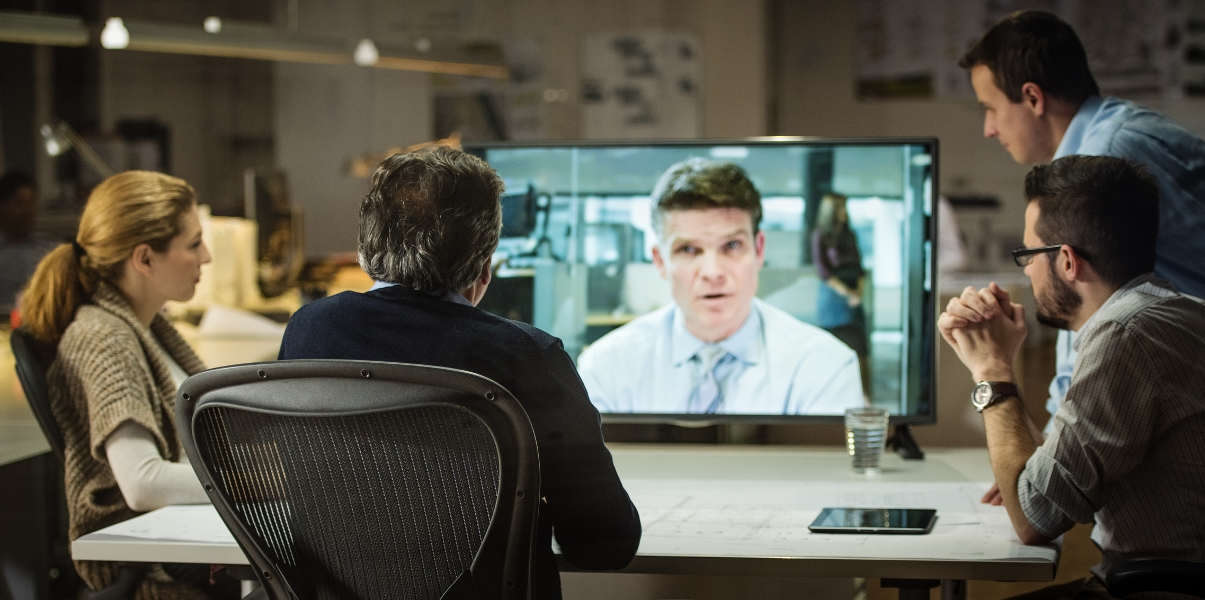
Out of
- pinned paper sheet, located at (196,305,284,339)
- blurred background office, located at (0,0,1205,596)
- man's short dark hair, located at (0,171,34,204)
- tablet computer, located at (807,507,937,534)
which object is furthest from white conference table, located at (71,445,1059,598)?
blurred background office, located at (0,0,1205,596)

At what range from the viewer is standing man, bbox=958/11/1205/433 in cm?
214

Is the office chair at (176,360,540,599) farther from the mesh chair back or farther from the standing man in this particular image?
the standing man

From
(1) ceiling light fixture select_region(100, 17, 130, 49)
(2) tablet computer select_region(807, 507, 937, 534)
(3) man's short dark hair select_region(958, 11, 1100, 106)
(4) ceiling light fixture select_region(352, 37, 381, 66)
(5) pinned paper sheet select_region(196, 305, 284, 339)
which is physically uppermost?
(4) ceiling light fixture select_region(352, 37, 381, 66)

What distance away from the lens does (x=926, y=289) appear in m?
2.28

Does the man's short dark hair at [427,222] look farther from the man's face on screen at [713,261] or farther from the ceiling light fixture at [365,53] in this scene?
the ceiling light fixture at [365,53]

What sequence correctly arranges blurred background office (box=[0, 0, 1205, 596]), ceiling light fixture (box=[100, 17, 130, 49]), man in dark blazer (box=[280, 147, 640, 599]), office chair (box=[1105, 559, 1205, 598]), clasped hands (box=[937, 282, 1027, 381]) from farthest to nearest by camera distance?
blurred background office (box=[0, 0, 1205, 596])
ceiling light fixture (box=[100, 17, 130, 49])
clasped hands (box=[937, 282, 1027, 381])
office chair (box=[1105, 559, 1205, 598])
man in dark blazer (box=[280, 147, 640, 599])

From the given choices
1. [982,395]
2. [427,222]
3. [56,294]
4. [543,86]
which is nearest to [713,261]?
[982,395]

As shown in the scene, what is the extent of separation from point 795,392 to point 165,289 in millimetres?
1181

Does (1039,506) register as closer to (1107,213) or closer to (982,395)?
(982,395)

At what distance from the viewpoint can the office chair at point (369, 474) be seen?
48.1 inches

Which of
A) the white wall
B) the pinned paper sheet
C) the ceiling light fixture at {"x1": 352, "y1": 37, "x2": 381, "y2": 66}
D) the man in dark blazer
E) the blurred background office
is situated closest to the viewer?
the man in dark blazer

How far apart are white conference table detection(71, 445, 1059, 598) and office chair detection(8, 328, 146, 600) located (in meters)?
0.22

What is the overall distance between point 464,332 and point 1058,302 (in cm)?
90

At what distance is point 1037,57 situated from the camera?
2.19 meters
